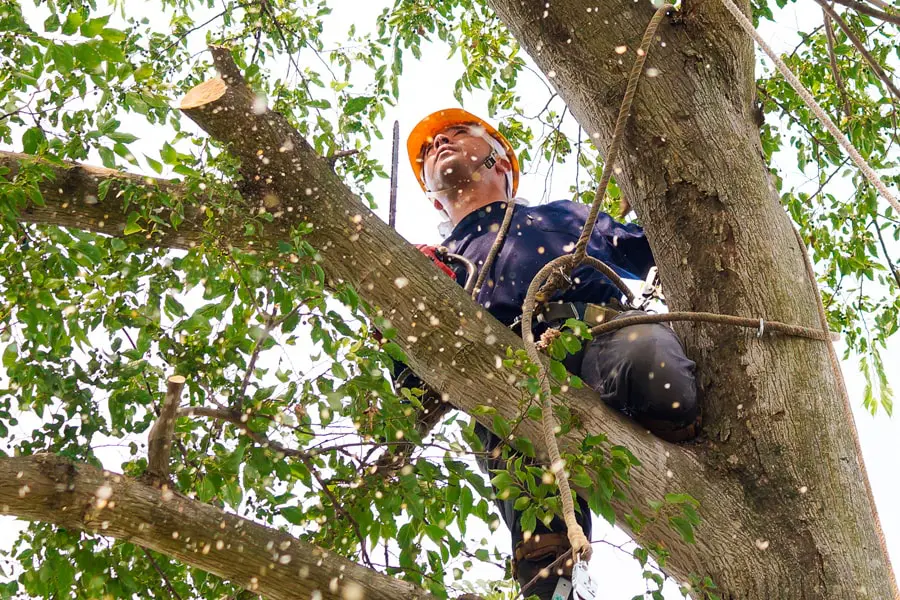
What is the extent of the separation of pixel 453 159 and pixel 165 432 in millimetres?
1744

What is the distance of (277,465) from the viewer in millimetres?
2053

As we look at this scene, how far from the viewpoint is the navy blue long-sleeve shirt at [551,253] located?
2.73 meters

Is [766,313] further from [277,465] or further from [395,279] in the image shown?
[277,465]

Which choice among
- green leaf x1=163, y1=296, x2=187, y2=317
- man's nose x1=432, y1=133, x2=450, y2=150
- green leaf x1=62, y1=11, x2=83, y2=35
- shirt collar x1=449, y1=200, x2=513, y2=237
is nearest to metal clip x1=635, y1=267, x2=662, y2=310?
shirt collar x1=449, y1=200, x2=513, y2=237

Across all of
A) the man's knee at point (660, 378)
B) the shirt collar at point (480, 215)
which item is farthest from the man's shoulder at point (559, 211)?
the man's knee at point (660, 378)

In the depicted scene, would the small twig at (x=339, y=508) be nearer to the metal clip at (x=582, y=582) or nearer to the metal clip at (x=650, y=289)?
the metal clip at (x=582, y=582)

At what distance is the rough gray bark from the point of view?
200cm

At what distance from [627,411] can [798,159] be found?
3007mm

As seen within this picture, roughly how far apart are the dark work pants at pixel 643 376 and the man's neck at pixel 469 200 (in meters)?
1.02

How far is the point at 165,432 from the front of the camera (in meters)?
1.94

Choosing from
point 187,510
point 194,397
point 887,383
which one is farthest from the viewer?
point 887,383

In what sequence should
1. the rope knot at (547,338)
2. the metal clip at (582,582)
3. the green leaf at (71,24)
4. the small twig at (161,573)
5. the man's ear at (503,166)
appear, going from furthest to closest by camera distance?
1. the man's ear at (503,166)
2. the small twig at (161,573)
3. the rope knot at (547,338)
4. the green leaf at (71,24)
5. the metal clip at (582,582)

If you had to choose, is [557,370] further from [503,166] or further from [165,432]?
[503,166]

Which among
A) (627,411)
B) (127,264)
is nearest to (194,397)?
(127,264)
